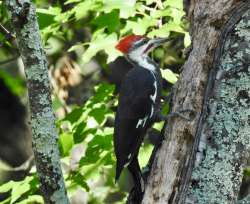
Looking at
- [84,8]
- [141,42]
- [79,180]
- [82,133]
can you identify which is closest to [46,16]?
[84,8]

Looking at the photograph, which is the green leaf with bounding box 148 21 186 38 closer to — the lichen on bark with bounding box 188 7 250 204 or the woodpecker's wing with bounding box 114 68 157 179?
the woodpecker's wing with bounding box 114 68 157 179

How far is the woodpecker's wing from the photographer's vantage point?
349cm

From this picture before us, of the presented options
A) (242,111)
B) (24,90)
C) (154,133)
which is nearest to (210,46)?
(242,111)

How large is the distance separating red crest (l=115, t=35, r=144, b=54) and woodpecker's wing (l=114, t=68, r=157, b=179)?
177 millimetres

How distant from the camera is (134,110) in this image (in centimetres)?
362

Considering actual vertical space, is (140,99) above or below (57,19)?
below

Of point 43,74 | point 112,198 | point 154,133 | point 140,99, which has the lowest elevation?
point 112,198

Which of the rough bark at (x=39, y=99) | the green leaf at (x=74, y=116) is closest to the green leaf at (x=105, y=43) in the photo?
the green leaf at (x=74, y=116)

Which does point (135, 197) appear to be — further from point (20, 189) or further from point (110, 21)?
point (110, 21)

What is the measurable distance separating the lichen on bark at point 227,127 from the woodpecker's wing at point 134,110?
0.57 m

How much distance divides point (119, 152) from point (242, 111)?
712 mm

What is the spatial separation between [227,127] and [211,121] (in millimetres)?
80

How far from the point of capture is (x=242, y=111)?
3006 millimetres

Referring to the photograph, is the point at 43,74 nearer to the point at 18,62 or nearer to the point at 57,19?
the point at 57,19
